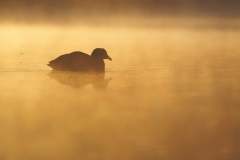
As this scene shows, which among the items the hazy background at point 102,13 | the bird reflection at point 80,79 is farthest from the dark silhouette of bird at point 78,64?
the hazy background at point 102,13

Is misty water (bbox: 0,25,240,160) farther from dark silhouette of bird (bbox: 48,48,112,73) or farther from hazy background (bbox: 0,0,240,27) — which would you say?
hazy background (bbox: 0,0,240,27)

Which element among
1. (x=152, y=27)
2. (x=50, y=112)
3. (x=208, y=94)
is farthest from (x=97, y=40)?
(x=50, y=112)

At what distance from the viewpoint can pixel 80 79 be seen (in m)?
7.43

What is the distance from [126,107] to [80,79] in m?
2.03

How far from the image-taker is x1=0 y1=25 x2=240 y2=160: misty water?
13.4ft

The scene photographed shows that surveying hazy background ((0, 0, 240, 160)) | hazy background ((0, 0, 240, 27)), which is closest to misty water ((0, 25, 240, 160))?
hazy background ((0, 0, 240, 160))

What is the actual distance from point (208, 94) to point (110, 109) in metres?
1.32

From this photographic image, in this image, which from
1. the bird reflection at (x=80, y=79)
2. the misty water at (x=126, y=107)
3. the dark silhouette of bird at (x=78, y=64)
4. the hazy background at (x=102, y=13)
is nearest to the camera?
the misty water at (x=126, y=107)

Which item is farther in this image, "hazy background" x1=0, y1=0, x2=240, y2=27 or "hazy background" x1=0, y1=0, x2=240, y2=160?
"hazy background" x1=0, y1=0, x2=240, y2=27

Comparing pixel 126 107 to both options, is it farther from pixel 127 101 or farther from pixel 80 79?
pixel 80 79

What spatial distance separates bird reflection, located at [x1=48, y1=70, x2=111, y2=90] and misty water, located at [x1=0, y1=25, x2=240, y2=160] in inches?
0.4

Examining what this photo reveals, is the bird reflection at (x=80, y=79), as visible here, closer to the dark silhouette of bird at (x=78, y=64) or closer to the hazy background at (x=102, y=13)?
the dark silhouette of bird at (x=78, y=64)

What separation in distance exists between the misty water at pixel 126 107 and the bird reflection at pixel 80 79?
0.01m

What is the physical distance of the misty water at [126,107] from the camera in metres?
4.09
